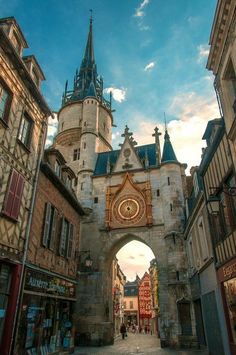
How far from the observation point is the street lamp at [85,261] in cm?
1608

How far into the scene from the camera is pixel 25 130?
8594mm

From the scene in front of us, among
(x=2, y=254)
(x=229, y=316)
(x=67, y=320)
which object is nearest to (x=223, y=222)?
(x=229, y=316)

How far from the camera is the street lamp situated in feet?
52.8

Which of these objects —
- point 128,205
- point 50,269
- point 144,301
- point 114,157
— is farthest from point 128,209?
point 144,301

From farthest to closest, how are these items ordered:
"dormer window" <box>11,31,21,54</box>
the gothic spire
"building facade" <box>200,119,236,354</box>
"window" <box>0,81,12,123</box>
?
1. the gothic spire
2. "dormer window" <box>11,31,21,54</box>
3. "window" <box>0,81,12,123</box>
4. "building facade" <box>200,119,236,354</box>

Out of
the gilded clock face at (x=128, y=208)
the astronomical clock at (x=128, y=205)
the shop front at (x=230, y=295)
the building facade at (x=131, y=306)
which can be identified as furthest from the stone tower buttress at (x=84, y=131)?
the building facade at (x=131, y=306)

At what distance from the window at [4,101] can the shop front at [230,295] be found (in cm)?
686

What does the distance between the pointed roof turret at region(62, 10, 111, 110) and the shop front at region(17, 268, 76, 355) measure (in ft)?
62.8

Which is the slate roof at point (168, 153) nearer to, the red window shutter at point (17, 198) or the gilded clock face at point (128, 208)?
the gilded clock face at point (128, 208)

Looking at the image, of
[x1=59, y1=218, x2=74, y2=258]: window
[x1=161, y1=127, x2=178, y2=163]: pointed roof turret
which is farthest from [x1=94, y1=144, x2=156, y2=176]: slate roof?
[x1=59, y1=218, x2=74, y2=258]: window

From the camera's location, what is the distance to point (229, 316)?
22.6ft

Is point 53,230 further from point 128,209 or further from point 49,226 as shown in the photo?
point 128,209

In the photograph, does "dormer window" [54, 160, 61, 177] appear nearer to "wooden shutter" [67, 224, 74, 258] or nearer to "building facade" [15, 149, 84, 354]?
"building facade" [15, 149, 84, 354]

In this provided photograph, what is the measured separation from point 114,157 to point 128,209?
5.11 metres
